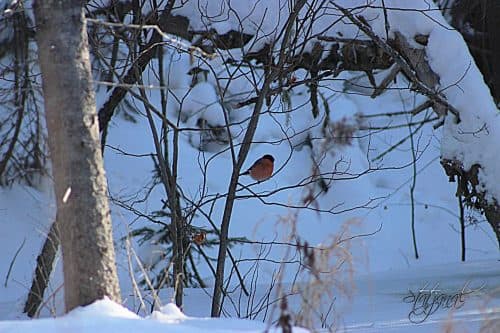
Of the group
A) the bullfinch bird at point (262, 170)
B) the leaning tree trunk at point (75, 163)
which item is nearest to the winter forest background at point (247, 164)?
the leaning tree trunk at point (75, 163)

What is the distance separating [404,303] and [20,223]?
6.02 metres

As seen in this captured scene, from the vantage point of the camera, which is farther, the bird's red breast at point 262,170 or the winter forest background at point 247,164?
the bird's red breast at point 262,170

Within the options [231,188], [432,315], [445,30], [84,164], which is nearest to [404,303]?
[432,315]

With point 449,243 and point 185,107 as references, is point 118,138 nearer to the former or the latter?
point 185,107

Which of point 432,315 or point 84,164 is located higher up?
point 84,164

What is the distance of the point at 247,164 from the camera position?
38.4 feet

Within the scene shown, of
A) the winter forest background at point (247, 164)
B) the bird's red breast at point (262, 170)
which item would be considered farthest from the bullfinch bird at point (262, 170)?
the winter forest background at point (247, 164)

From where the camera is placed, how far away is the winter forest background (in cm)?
288

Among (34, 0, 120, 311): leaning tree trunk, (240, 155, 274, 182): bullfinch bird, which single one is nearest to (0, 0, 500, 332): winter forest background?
(34, 0, 120, 311): leaning tree trunk

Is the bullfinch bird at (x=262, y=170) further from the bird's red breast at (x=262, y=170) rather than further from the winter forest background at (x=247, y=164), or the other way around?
the winter forest background at (x=247, y=164)

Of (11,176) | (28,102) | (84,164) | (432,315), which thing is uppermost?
(28,102)

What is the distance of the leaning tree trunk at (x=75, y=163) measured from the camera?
2.84m

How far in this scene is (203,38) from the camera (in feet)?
20.4

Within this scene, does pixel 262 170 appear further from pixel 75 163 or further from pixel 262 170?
pixel 75 163
